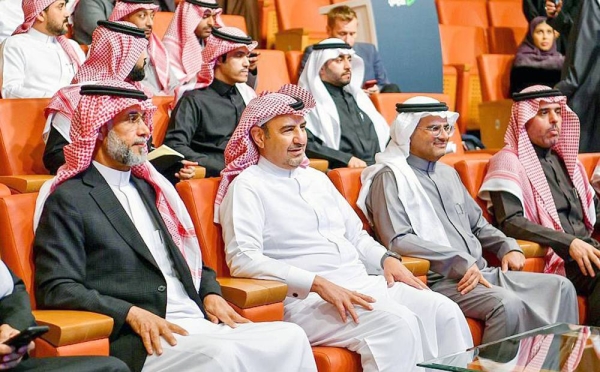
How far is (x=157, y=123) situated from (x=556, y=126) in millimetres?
1900

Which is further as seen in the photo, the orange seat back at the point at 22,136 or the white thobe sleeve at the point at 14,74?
the white thobe sleeve at the point at 14,74

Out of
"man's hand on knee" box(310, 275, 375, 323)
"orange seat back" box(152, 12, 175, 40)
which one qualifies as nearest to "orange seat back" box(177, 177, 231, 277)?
"man's hand on knee" box(310, 275, 375, 323)

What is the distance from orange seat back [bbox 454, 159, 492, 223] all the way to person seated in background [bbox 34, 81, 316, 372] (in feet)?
5.33

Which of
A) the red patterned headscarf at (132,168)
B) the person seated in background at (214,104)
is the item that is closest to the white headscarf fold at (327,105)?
the person seated in background at (214,104)

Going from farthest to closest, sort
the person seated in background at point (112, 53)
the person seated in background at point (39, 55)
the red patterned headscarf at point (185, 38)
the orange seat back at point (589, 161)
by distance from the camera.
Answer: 1. the red patterned headscarf at point (185, 38)
2. the orange seat back at point (589, 161)
3. the person seated in background at point (39, 55)
4. the person seated in background at point (112, 53)

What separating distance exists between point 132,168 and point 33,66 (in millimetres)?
1568

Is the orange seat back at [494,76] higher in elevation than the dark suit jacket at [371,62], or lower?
lower

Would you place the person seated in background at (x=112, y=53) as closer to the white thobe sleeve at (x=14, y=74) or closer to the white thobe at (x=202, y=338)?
the white thobe sleeve at (x=14, y=74)

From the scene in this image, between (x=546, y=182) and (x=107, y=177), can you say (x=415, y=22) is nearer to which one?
(x=546, y=182)

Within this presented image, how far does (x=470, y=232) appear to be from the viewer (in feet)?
Result: 14.6

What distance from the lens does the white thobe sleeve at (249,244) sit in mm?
3590

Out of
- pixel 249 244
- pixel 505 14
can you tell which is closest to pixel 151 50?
pixel 249 244

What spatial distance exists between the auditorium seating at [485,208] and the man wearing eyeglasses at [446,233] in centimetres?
12

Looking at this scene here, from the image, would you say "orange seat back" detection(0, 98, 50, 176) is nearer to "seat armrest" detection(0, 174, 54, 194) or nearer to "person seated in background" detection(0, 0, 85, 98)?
"seat armrest" detection(0, 174, 54, 194)
